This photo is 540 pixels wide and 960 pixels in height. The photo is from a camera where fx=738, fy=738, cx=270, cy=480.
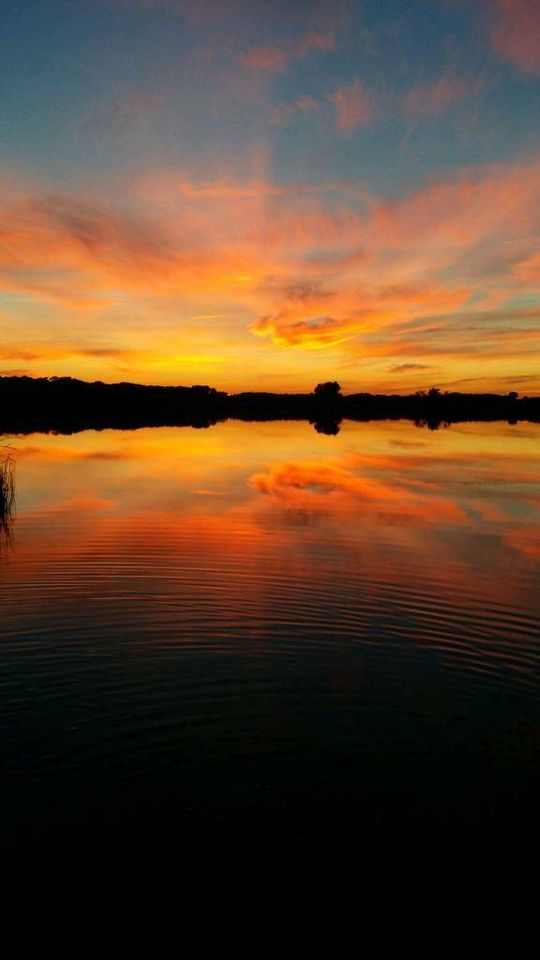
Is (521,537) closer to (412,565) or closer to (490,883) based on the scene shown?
(412,565)

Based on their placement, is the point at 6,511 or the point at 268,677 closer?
the point at 268,677

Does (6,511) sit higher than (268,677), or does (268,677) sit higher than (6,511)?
(6,511)

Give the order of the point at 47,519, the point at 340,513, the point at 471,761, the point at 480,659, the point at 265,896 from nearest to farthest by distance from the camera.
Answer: the point at 265,896 < the point at 471,761 < the point at 480,659 < the point at 47,519 < the point at 340,513

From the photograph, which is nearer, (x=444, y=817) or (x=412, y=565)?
(x=444, y=817)

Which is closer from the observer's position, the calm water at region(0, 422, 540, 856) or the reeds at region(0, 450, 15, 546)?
the calm water at region(0, 422, 540, 856)

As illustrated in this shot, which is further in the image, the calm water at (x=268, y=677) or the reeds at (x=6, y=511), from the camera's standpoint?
the reeds at (x=6, y=511)

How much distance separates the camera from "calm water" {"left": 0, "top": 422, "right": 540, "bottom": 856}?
8.36 m

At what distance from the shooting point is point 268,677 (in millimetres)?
12352

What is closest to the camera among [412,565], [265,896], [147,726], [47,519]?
[265,896]

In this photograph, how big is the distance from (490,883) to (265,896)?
2195 millimetres

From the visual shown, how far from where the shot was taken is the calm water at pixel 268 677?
8.36 m

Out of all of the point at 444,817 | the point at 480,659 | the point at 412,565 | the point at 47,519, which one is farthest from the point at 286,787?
the point at 47,519

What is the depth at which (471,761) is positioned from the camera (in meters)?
9.55

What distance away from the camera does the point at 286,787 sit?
28.7 ft
